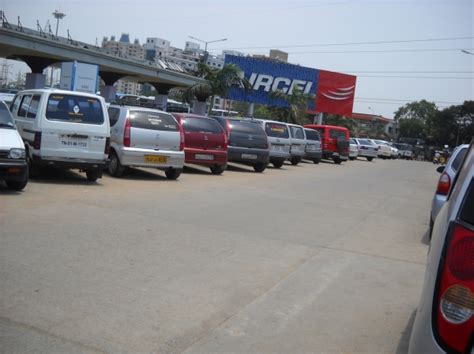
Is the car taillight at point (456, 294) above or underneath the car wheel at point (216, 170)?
A: above

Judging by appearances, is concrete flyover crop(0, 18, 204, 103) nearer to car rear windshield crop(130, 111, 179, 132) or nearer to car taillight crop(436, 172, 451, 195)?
car rear windshield crop(130, 111, 179, 132)

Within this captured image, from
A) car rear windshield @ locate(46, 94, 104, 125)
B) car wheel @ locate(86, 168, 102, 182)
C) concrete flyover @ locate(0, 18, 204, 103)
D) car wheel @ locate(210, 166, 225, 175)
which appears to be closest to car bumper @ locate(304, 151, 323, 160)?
car wheel @ locate(210, 166, 225, 175)

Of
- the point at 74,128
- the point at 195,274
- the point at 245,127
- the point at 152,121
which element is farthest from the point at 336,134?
the point at 195,274

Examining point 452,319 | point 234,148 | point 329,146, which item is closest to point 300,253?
point 452,319

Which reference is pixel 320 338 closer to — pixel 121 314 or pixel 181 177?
pixel 121 314

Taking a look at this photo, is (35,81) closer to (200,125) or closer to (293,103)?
(293,103)

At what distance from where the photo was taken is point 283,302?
Result: 5.41 m

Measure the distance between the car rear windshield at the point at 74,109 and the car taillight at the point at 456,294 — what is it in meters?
9.57

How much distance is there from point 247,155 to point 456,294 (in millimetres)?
15483

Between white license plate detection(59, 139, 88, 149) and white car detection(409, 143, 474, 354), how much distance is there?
930cm

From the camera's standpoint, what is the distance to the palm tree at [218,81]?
135 feet

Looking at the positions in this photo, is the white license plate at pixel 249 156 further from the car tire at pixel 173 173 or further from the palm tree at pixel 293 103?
the palm tree at pixel 293 103

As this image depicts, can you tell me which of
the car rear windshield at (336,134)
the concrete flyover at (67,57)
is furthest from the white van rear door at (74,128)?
the concrete flyover at (67,57)

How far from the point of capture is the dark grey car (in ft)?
59.4
